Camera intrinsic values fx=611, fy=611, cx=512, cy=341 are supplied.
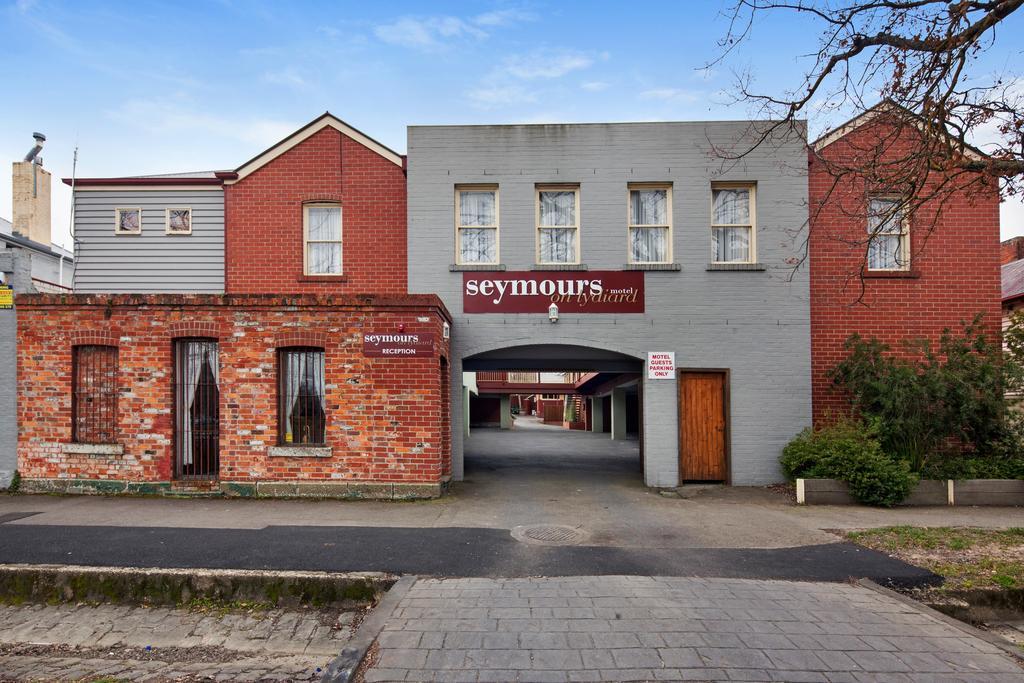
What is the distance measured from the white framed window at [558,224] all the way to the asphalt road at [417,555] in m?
6.31

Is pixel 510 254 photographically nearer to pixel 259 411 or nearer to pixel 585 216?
pixel 585 216

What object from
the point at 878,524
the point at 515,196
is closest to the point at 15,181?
the point at 515,196

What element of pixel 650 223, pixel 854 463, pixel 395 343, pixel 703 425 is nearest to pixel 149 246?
pixel 395 343

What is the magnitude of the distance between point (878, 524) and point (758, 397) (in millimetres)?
3608

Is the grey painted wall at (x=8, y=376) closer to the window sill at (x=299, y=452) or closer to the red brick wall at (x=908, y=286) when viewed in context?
the window sill at (x=299, y=452)

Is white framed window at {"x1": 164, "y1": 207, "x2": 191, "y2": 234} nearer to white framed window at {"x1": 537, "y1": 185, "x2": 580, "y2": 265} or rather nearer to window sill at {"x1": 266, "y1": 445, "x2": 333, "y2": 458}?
window sill at {"x1": 266, "y1": 445, "x2": 333, "y2": 458}

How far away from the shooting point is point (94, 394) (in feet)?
34.0

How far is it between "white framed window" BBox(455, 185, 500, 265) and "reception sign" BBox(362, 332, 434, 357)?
2725mm

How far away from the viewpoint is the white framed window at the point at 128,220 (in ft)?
43.5

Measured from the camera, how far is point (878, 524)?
8477 mm

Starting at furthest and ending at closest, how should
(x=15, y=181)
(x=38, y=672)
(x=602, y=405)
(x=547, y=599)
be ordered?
(x=602, y=405)
(x=15, y=181)
(x=547, y=599)
(x=38, y=672)

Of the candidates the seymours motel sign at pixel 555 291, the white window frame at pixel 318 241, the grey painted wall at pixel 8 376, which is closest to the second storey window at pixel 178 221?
the white window frame at pixel 318 241

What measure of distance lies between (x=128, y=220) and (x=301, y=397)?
22.1 ft

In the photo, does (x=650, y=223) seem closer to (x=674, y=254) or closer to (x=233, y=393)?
(x=674, y=254)
